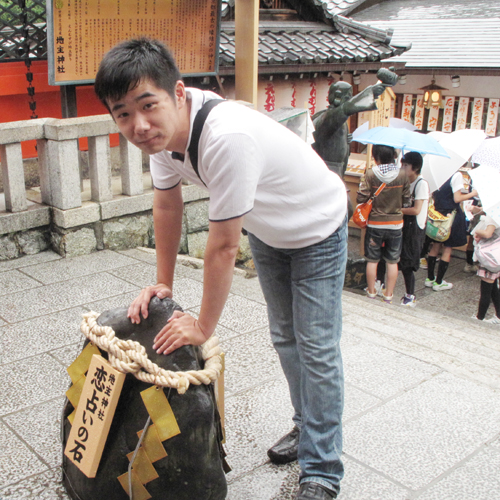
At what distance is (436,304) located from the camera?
838 centimetres

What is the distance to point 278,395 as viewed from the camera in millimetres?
3111

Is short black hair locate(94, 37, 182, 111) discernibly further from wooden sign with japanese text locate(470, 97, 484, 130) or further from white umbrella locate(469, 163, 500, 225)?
wooden sign with japanese text locate(470, 97, 484, 130)

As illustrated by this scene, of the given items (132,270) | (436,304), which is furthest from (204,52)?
(436,304)

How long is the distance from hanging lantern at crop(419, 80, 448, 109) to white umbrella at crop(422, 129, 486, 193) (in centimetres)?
486

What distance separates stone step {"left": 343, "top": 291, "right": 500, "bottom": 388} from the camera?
3.73 metres

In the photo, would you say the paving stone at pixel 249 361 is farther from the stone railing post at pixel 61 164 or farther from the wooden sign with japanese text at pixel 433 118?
the wooden sign with japanese text at pixel 433 118

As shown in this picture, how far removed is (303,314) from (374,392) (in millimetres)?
1278

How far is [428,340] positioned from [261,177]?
2.96 m

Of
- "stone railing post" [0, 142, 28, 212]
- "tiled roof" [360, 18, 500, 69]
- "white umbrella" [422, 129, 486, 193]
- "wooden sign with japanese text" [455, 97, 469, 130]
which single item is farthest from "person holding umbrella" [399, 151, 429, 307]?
"wooden sign with japanese text" [455, 97, 469, 130]

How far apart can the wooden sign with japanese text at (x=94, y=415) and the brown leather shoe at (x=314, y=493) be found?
0.81 meters

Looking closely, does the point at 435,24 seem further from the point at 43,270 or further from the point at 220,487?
the point at 220,487

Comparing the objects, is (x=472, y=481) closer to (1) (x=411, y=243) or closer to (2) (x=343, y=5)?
(1) (x=411, y=243)

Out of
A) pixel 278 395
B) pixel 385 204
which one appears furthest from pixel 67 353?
pixel 385 204

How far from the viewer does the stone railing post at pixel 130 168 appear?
20.0 ft
